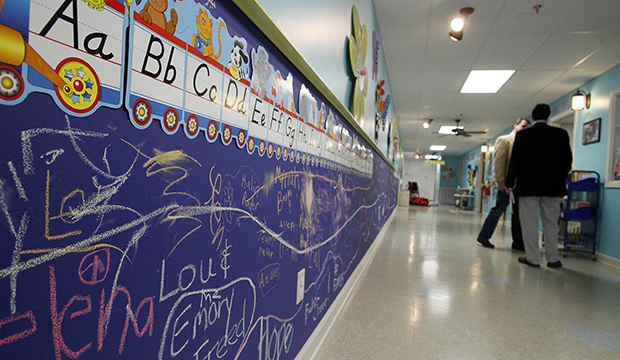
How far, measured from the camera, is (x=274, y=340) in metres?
1.07

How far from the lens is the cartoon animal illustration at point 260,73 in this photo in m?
0.84

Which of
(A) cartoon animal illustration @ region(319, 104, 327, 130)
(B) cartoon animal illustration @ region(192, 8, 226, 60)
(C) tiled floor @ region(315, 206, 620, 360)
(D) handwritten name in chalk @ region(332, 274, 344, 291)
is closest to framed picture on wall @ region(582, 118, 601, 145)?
(C) tiled floor @ region(315, 206, 620, 360)

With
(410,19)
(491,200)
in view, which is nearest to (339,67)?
(410,19)

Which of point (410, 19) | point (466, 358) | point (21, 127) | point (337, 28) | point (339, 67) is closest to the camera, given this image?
point (21, 127)

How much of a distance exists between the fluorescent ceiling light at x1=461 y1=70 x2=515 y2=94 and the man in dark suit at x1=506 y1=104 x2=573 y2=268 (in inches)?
76.6

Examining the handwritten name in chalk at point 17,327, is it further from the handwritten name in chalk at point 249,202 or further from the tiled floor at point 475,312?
the tiled floor at point 475,312

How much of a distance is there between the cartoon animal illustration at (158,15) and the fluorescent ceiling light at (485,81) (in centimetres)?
539

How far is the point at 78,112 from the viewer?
1.34 ft

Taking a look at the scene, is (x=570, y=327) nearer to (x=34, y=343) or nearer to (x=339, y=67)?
(x=339, y=67)

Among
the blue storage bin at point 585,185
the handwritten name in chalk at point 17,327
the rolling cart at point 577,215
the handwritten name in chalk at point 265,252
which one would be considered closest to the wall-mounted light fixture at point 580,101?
the rolling cart at point 577,215

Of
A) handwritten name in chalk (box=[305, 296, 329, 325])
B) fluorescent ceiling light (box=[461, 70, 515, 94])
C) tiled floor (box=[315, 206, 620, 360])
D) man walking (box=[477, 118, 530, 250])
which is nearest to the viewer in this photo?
handwritten name in chalk (box=[305, 296, 329, 325])

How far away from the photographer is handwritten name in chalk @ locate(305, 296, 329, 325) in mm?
1418

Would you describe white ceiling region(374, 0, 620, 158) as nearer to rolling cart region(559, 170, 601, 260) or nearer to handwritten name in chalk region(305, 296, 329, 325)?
rolling cart region(559, 170, 601, 260)

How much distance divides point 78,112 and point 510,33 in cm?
446
